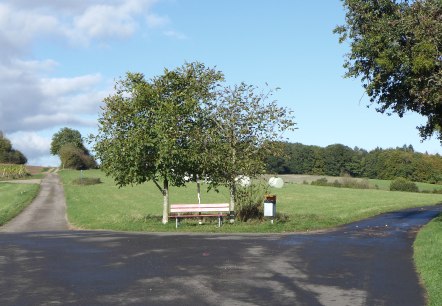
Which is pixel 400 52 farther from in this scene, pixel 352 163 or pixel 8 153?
pixel 8 153

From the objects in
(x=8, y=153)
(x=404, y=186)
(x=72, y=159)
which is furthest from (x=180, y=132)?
(x=8, y=153)

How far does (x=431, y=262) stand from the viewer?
12297mm

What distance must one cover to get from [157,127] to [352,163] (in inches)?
4657

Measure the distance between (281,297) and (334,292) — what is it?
1.11 meters

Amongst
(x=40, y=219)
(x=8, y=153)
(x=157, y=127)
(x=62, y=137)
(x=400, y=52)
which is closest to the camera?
(x=400, y=52)

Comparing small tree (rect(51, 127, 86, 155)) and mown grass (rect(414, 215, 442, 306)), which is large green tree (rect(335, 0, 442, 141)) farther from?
small tree (rect(51, 127, 86, 155))

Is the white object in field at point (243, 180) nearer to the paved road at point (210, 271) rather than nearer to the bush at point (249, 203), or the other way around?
the bush at point (249, 203)

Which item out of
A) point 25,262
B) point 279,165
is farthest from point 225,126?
point 279,165

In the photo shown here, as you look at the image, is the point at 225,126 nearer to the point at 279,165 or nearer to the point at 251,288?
the point at 251,288

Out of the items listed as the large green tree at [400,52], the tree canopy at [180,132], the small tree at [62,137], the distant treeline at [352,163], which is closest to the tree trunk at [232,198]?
the tree canopy at [180,132]

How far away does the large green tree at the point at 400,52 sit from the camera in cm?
1766

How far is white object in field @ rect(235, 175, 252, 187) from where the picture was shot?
80.5ft

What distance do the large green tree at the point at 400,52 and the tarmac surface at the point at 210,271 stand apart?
5696mm

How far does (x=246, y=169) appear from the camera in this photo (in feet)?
79.8
